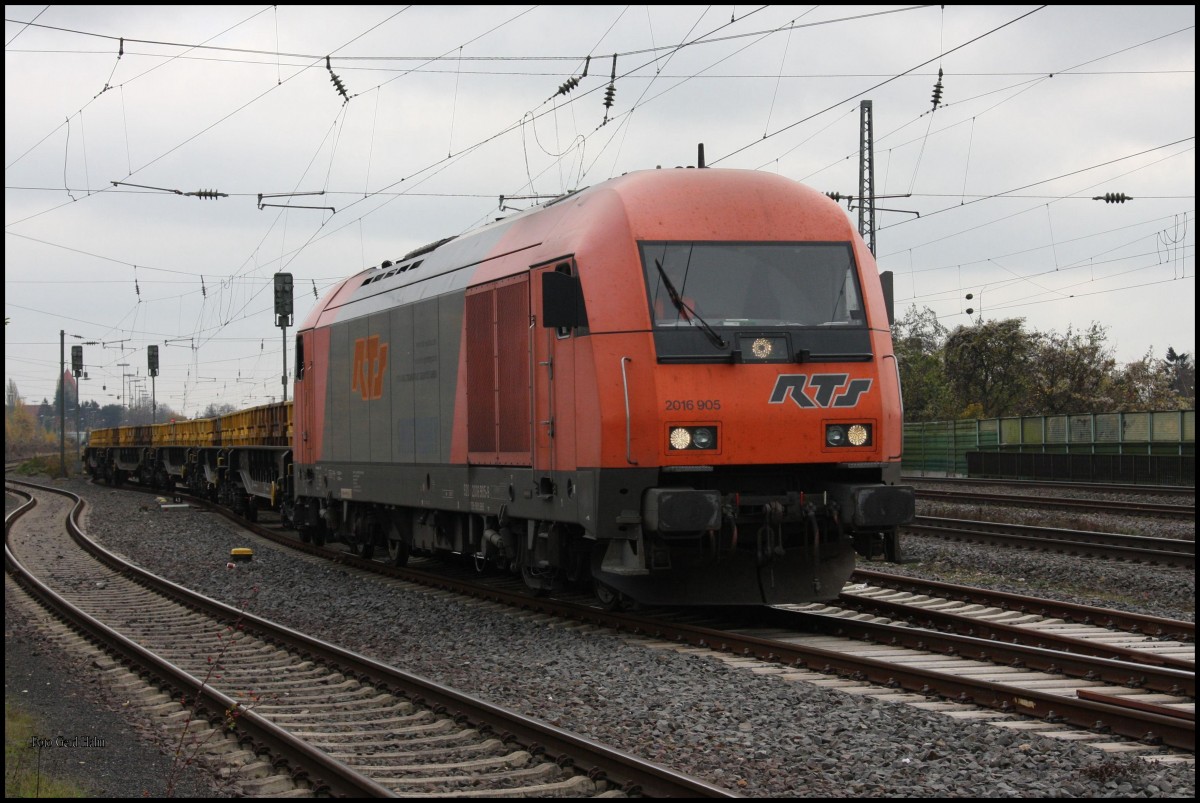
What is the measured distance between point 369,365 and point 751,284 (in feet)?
22.9

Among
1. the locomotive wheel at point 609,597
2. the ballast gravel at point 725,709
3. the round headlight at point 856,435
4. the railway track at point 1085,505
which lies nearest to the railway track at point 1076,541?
the ballast gravel at point 725,709

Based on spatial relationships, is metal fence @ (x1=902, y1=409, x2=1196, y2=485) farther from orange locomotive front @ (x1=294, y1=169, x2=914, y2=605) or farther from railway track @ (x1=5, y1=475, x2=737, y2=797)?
railway track @ (x1=5, y1=475, x2=737, y2=797)

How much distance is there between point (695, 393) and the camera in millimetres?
10250

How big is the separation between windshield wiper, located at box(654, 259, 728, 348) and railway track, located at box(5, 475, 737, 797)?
3654 mm

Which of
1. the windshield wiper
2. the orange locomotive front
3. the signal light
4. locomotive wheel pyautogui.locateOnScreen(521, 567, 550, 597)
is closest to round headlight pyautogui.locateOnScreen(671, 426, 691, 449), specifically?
the orange locomotive front

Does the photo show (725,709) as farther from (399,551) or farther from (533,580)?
(399,551)

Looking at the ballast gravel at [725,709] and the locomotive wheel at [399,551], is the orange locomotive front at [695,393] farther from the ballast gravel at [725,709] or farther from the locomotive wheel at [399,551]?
the locomotive wheel at [399,551]

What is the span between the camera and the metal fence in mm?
32062

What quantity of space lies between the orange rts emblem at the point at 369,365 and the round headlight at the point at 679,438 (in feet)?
20.7

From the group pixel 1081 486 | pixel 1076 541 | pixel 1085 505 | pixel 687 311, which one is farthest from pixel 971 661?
pixel 1081 486

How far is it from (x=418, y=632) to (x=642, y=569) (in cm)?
280

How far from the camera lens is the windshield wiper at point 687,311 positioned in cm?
1041

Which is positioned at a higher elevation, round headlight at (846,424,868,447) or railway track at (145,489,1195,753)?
round headlight at (846,424,868,447)

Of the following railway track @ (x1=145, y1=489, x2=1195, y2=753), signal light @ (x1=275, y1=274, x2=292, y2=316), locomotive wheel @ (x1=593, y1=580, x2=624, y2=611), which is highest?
signal light @ (x1=275, y1=274, x2=292, y2=316)
